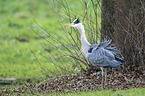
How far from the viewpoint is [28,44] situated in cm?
1271

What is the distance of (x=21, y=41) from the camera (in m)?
13.3

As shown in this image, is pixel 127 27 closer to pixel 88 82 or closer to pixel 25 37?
pixel 88 82

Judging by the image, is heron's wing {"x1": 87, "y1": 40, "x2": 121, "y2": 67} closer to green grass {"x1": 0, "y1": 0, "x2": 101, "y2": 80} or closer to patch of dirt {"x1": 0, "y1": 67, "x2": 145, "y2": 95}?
patch of dirt {"x1": 0, "y1": 67, "x2": 145, "y2": 95}

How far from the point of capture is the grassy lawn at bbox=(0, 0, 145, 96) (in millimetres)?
8109

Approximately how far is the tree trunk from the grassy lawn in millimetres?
1059

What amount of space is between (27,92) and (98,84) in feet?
6.28

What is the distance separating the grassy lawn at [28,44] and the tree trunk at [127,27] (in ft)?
3.47

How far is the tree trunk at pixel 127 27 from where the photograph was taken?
282 inches

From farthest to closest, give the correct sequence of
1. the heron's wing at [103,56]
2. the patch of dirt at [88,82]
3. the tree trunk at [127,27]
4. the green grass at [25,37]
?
the green grass at [25,37] < the tree trunk at [127,27] < the patch of dirt at [88,82] < the heron's wing at [103,56]

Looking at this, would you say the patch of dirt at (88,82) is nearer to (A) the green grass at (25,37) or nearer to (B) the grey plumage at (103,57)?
(B) the grey plumage at (103,57)

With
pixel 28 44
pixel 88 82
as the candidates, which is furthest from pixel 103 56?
pixel 28 44

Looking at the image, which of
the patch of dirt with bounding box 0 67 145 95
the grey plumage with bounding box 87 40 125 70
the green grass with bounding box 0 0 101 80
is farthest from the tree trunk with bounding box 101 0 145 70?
the green grass with bounding box 0 0 101 80

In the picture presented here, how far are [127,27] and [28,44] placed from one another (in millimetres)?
6609

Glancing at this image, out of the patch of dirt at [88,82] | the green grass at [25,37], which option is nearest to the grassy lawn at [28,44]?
the green grass at [25,37]
